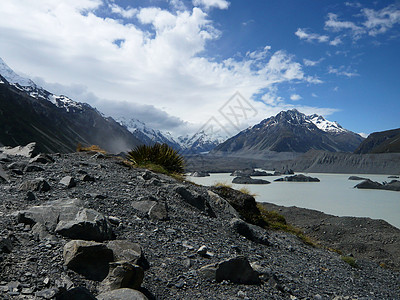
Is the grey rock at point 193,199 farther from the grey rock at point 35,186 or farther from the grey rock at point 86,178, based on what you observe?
the grey rock at point 35,186

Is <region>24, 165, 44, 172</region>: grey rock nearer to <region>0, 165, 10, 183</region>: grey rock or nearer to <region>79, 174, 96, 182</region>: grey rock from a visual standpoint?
<region>0, 165, 10, 183</region>: grey rock

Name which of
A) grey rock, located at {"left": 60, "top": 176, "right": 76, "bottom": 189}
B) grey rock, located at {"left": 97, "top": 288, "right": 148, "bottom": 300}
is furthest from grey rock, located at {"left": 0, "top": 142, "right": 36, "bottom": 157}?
grey rock, located at {"left": 97, "top": 288, "right": 148, "bottom": 300}

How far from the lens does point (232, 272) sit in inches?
169

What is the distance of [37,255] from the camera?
346 cm

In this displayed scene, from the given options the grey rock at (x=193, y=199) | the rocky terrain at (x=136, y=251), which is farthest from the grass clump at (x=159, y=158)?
the grey rock at (x=193, y=199)

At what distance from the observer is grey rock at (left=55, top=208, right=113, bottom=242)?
4.04 metres

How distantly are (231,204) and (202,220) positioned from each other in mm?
3069

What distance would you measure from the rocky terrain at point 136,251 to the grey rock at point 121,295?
0.03 feet

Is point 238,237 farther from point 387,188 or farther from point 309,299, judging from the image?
point 387,188

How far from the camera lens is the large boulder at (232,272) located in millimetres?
4156

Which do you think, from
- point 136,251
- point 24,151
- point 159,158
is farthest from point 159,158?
point 136,251

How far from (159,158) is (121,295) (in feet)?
35.4

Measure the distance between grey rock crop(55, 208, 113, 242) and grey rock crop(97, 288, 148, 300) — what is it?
1.16 m

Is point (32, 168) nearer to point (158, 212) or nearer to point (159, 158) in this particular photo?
point (158, 212)
